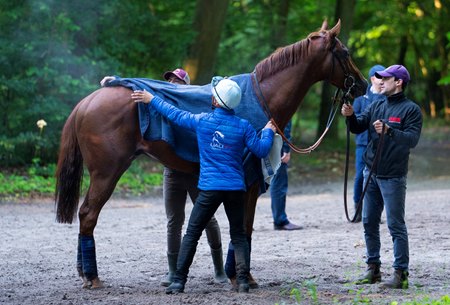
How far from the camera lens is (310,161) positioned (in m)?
21.1

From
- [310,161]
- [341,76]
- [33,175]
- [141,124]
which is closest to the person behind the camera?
[141,124]

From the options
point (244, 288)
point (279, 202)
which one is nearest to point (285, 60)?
point (244, 288)

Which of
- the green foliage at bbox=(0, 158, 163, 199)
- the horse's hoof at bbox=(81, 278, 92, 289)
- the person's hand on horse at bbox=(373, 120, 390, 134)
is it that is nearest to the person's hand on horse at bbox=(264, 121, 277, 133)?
the person's hand on horse at bbox=(373, 120, 390, 134)

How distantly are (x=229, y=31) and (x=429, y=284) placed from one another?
51.0 feet

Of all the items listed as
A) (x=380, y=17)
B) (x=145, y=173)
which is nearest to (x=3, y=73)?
(x=145, y=173)

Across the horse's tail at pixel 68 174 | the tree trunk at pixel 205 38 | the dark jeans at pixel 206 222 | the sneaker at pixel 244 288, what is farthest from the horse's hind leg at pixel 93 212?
the tree trunk at pixel 205 38

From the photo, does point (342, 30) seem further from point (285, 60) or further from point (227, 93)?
point (227, 93)

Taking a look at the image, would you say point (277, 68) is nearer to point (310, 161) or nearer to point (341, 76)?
point (341, 76)

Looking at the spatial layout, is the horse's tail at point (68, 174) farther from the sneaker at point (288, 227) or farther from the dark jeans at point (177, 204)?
the sneaker at point (288, 227)

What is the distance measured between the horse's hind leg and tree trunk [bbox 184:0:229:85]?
12291 mm

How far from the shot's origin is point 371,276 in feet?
23.6

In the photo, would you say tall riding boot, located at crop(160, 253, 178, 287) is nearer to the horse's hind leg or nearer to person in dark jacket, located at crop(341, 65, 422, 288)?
the horse's hind leg

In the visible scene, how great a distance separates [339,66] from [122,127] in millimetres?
2125

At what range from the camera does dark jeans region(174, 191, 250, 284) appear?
6.58 meters
